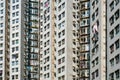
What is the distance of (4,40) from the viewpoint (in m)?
145

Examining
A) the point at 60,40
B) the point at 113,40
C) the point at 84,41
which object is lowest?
the point at 113,40

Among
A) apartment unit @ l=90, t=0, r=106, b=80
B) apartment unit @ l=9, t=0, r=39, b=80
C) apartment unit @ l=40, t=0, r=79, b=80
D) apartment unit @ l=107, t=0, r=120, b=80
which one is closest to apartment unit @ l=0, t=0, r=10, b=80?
apartment unit @ l=9, t=0, r=39, b=80

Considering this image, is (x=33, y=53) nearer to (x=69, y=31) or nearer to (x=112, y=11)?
(x=69, y=31)

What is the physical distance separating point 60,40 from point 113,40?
37.7 m

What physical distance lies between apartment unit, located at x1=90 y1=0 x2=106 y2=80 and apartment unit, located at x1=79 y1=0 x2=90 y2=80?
66.3 feet

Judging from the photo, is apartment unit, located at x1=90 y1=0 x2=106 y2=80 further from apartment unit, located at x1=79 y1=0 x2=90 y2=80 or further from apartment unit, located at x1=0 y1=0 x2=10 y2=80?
apartment unit, located at x1=0 y1=0 x2=10 y2=80

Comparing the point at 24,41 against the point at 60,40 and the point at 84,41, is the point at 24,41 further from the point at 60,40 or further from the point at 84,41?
the point at 84,41

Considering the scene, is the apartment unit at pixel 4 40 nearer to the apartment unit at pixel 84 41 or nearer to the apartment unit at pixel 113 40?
the apartment unit at pixel 84 41

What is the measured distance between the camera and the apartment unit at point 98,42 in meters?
86.3

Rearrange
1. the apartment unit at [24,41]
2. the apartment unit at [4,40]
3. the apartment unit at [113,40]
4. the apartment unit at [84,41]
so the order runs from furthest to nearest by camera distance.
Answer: the apartment unit at [4,40]
the apartment unit at [24,41]
the apartment unit at [84,41]
the apartment unit at [113,40]

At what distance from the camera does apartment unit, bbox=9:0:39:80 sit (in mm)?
138250

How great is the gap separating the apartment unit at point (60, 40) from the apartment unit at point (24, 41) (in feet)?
51.6

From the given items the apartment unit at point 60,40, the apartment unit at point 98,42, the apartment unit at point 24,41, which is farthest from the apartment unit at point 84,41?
the apartment unit at point 24,41

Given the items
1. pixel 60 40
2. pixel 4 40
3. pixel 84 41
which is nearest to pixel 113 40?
pixel 84 41
